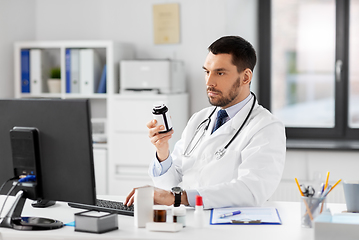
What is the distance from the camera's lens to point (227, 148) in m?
2.06

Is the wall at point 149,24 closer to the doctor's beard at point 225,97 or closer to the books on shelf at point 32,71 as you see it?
the books on shelf at point 32,71

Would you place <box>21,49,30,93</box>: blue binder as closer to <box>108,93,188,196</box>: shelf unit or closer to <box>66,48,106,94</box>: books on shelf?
<box>66,48,106,94</box>: books on shelf

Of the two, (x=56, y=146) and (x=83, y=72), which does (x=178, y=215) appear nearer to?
(x=56, y=146)

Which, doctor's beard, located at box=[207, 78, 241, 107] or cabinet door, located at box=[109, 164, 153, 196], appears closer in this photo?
doctor's beard, located at box=[207, 78, 241, 107]

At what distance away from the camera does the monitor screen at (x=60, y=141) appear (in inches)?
62.2

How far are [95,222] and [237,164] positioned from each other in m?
0.71

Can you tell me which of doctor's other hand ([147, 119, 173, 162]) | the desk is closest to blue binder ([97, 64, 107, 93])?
doctor's other hand ([147, 119, 173, 162])

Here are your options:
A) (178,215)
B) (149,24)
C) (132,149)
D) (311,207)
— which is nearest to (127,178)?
(132,149)

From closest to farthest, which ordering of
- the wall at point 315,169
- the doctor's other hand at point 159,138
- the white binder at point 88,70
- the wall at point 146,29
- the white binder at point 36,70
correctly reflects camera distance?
the doctor's other hand at point 159,138 → the wall at point 315,169 → the wall at point 146,29 → the white binder at point 88,70 → the white binder at point 36,70

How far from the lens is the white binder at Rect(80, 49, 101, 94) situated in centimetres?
370

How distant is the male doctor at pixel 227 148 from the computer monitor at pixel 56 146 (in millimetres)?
311

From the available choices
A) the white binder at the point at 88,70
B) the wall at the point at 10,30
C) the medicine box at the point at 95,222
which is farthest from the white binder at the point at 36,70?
the medicine box at the point at 95,222

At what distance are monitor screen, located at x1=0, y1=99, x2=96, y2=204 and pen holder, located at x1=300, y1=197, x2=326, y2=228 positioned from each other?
26.7 inches

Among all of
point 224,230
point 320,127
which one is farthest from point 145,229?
point 320,127
